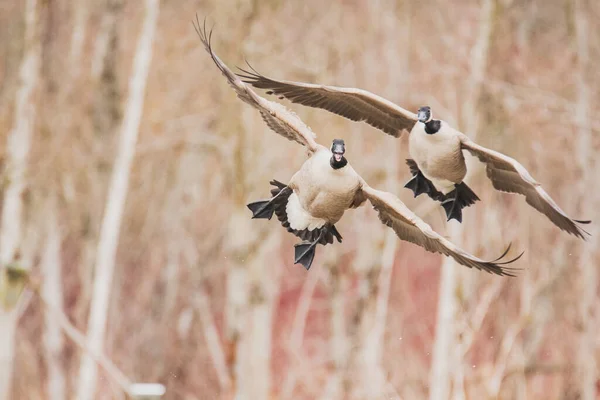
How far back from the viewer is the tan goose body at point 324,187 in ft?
20.5

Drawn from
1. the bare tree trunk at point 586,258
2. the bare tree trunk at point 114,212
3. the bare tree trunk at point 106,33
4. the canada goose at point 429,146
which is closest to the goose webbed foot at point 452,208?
the canada goose at point 429,146

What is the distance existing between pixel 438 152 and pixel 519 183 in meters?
0.82

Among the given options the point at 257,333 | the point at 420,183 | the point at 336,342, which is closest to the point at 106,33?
the point at 257,333

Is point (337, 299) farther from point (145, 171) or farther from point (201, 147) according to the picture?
point (145, 171)

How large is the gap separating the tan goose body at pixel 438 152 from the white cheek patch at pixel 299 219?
865 mm

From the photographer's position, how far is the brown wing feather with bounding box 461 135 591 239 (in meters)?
6.14

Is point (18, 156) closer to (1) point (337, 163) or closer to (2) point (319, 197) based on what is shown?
(2) point (319, 197)

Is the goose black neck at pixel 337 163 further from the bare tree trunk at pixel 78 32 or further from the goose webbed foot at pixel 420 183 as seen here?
the bare tree trunk at pixel 78 32

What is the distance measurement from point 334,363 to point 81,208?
5.49 metres

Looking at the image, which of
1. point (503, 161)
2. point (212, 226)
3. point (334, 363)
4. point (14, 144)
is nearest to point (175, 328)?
point (212, 226)

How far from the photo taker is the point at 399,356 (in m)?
18.3

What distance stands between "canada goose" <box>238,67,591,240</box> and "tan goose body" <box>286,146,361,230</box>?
0.67m

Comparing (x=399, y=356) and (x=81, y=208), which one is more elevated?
(x=81, y=208)

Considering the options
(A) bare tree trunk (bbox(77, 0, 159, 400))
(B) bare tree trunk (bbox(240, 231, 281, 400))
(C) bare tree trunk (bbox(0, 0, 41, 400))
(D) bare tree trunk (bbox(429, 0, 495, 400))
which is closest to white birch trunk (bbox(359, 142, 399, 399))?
(D) bare tree trunk (bbox(429, 0, 495, 400))
